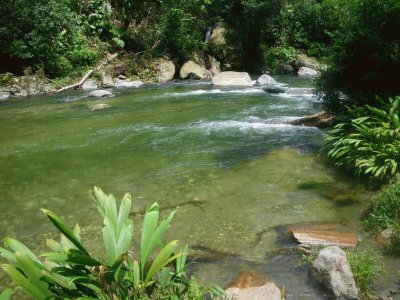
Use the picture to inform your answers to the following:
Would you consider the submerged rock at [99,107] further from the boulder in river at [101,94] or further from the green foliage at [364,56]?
→ the green foliage at [364,56]

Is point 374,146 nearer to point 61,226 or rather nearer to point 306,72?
point 61,226

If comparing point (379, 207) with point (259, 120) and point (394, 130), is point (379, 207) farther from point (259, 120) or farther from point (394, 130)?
point (259, 120)

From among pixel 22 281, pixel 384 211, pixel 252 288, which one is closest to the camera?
pixel 22 281

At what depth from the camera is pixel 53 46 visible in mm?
21312

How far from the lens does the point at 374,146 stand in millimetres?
6262

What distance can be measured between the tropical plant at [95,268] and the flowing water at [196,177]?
1.32 m

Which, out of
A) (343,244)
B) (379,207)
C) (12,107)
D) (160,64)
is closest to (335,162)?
(379,207)

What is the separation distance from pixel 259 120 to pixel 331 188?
5.49 metres

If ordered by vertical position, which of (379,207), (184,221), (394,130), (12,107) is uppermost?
(394,130)

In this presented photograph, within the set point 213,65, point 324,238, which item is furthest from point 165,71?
point 324,238

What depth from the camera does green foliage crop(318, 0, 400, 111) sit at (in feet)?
24.2

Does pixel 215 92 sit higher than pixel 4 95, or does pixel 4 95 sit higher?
pixel 215 92

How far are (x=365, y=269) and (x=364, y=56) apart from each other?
5.68m

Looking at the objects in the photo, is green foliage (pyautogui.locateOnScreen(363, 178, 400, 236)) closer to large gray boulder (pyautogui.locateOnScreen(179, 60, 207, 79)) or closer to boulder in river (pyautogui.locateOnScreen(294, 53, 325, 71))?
large gray boulder (pyautogui.locateOnScreen(179, 60, 207, 79))
